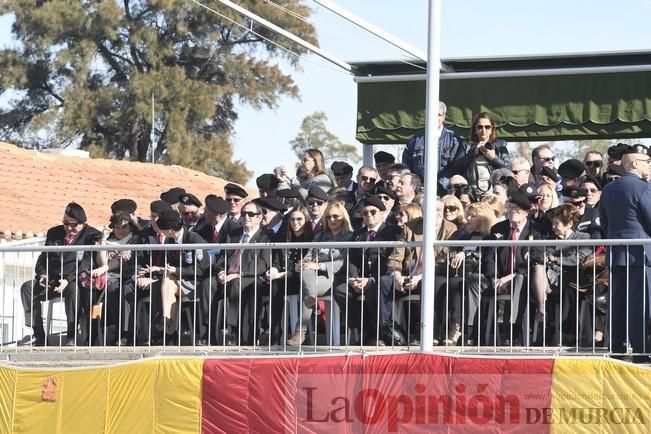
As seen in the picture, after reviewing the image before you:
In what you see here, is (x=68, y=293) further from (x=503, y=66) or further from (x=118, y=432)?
(x=503, y=66)

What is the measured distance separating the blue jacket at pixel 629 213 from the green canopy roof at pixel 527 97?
5122 mm

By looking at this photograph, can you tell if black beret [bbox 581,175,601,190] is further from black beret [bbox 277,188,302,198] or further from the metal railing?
black beret [bbox 277,188,302,198]

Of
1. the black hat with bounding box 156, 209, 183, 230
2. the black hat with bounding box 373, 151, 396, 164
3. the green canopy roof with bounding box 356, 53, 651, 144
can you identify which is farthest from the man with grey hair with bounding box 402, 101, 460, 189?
the black hat with bounding box 156, 209, 183, 230

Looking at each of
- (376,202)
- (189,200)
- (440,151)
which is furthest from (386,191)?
(189,200)

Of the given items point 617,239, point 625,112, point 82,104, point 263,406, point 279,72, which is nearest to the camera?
point 617,239

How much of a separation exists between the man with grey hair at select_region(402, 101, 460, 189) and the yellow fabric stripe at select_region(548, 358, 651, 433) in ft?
11.6

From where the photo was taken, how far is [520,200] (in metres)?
12.3

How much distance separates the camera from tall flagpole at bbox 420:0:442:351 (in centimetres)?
1216

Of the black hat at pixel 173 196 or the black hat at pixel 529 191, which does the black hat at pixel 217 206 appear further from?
the black hat at pixel 529 191

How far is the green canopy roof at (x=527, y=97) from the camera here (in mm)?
16750

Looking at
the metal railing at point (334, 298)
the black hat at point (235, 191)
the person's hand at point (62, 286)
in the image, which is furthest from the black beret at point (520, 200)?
the person's hand at point (62, 286)

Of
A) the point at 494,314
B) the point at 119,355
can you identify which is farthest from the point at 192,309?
the point at 494,314

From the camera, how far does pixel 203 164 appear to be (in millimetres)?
54750

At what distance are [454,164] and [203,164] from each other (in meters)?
40.6
